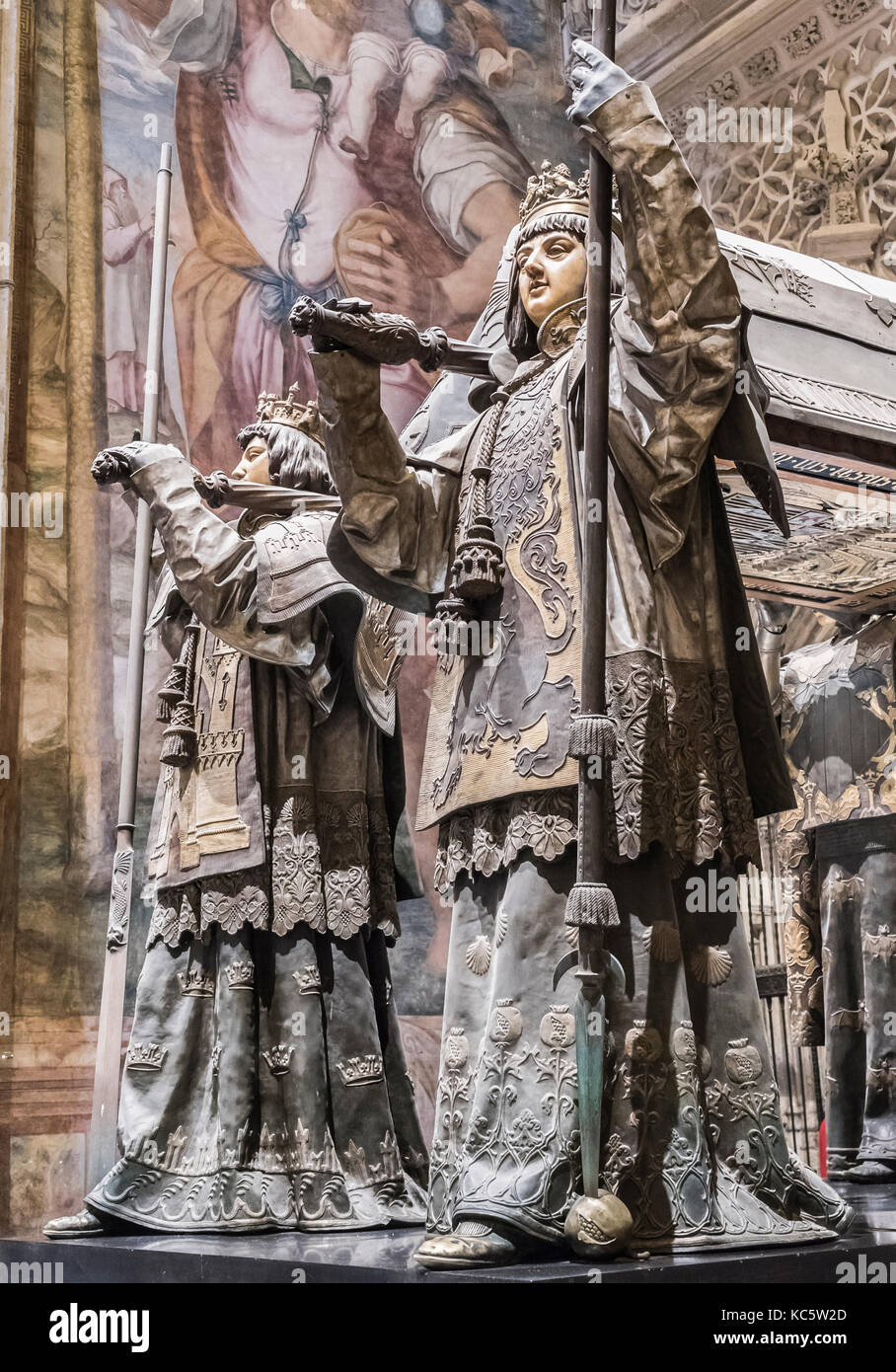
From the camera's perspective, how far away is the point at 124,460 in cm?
476

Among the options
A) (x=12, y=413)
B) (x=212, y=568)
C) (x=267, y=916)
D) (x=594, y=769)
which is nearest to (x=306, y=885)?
(x=267, y=916)

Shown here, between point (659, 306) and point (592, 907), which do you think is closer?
point (592, 907)

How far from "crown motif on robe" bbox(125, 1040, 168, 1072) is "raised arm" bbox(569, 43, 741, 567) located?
2206 millimetres

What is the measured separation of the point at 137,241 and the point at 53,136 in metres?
0.76

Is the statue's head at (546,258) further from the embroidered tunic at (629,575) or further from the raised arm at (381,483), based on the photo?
the raised arm at (381,483)

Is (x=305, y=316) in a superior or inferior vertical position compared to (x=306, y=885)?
superior

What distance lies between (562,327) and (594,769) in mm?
1298

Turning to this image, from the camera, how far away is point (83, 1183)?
833 cm

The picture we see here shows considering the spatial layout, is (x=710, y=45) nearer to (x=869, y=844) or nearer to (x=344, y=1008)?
(x=869, y=844)

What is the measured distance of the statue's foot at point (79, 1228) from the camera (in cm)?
441

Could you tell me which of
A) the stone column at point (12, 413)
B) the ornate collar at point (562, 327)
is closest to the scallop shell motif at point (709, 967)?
the ornate collar at point (562, 327)

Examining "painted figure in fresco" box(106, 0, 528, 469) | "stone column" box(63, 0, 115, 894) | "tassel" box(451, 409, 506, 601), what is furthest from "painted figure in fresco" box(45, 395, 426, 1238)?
"painted figure in fresco" box(106, 0, 528, 469)

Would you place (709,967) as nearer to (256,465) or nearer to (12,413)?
(256,465)

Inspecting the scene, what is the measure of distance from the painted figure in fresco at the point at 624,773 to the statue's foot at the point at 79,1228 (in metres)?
1.47
